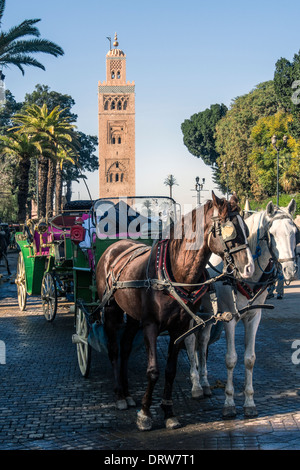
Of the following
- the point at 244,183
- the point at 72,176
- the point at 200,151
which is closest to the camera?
the point at 244,183

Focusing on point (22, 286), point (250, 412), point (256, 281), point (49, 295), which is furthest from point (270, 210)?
point (22, 286)

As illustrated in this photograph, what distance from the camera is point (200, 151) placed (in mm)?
78250

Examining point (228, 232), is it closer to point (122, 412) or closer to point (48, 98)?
point (122, 412)

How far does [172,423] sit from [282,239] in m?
1.91

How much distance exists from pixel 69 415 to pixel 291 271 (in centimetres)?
241

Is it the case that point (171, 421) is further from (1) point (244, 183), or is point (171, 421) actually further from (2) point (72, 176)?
(2) point (72, 176)

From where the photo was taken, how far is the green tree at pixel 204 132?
7612 cm

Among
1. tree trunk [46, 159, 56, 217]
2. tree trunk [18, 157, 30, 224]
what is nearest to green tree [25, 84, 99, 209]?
tree trunk [46, 159, 56, 217]

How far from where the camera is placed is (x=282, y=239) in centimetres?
536

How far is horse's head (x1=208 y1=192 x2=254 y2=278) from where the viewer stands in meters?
4.71

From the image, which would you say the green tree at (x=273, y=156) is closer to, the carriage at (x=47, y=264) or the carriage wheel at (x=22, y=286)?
the carriage wheel at (x=22, y=286)

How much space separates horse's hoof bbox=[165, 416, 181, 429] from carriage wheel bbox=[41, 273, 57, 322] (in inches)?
207

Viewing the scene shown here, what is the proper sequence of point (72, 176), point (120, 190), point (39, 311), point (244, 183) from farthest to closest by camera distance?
1. point (120, 190)
2. point (72, 176)
3. point (244, 183)
4. point (39, 311)

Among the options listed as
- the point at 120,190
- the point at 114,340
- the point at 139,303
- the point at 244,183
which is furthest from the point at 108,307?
the point at 120,190
